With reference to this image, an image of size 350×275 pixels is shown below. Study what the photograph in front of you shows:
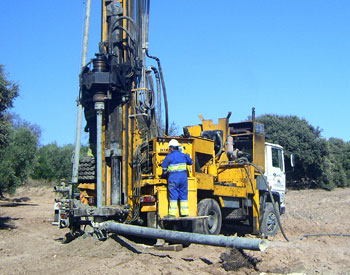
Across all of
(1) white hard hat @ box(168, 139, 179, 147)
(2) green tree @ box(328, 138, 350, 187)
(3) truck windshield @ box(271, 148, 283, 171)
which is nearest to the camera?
(1) white hard hat @ box(168, 139, 179, 147)

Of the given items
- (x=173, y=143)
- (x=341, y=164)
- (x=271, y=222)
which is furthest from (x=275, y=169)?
(x=341, y=164)

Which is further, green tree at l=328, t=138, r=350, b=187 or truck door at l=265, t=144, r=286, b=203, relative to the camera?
green tree at l=328, t=138, r=350, b=187

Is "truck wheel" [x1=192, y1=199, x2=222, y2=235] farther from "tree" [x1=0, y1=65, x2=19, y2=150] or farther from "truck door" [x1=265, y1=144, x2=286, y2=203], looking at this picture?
"tree" [x1=0, y1=65, x2=19, y2=150]

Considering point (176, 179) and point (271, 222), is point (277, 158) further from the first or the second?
point (176, 179)

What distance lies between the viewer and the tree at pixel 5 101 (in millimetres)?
14750

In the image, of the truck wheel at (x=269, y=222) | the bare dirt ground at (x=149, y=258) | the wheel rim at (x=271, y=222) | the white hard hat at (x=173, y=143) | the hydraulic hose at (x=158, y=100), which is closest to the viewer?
the bare dirt ground at (x=149, y=258)

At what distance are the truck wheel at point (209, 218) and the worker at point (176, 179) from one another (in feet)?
1.83

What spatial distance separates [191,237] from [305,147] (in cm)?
2781

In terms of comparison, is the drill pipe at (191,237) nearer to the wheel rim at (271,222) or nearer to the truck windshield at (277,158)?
the wheel rim at (271,222)

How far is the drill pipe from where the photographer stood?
276 inches

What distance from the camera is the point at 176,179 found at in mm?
9586

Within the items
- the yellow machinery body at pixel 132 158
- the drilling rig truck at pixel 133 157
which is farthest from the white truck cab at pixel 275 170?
the yellow machinery body at pixel 132 158

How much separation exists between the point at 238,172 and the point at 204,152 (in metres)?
1.56

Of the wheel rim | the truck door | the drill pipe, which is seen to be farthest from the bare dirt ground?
the truck door
